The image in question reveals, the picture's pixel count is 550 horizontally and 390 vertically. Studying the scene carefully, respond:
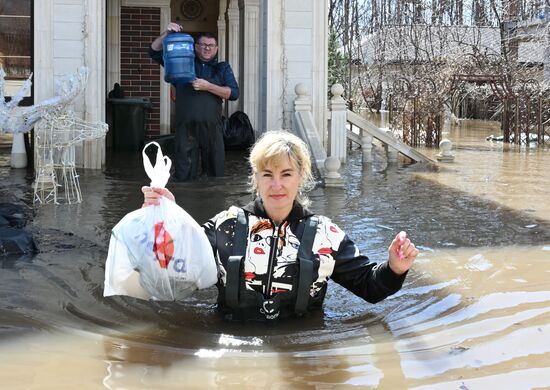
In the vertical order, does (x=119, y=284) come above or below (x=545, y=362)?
above

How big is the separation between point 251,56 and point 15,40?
4.01 meters

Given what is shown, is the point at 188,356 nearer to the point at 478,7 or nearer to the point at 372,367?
the point at 372,367

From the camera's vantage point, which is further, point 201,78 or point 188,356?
point 201,78

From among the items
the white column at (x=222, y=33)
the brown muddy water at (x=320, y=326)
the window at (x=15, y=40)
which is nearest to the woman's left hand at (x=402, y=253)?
the brown muddy water at (x=320, y=326)

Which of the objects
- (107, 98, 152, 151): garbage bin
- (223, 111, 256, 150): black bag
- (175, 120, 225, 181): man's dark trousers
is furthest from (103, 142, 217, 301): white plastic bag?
(107, 98, 152, 151): garbage bin

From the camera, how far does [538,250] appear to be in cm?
655

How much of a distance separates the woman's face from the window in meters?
10.5

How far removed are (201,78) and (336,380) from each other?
21.8 ft

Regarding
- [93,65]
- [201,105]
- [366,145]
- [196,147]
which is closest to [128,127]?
[366,145]

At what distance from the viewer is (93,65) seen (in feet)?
37.4

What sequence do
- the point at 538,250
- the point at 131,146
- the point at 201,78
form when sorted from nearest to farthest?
the point at 538,250
the point at 201,78
the point at 131,146

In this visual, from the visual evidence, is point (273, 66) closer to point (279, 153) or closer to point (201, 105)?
point (201, 105)

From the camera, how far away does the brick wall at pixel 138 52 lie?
18.0 meters

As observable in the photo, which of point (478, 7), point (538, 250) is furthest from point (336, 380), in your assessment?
point (478, 7)
